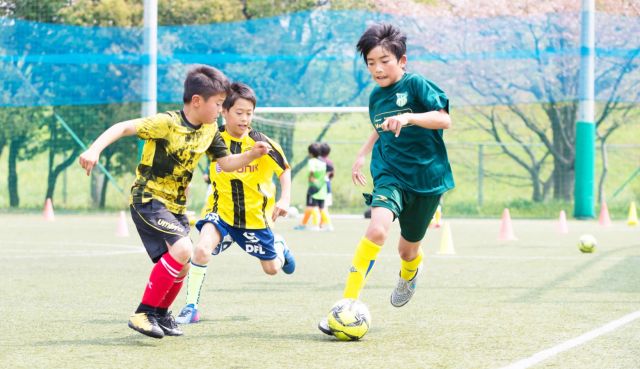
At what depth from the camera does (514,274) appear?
10.9 meters

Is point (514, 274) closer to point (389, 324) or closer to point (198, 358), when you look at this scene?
point (389, 324)

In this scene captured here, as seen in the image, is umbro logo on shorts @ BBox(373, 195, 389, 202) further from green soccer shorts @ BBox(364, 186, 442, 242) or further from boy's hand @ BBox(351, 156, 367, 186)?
boy's hand @ BBox(351, 156, 367, 186)

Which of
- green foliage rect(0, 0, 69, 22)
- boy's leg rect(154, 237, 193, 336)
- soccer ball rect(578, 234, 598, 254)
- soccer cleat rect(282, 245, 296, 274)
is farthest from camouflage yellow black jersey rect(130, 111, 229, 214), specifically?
green foliage rect(0, 0, 69, 22)

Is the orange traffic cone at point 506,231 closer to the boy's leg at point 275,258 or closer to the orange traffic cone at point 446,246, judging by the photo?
the orange traffic cone at point 446,246

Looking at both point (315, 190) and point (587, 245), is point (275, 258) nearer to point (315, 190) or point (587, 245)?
point (587, 245)

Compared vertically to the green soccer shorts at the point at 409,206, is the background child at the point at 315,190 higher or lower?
lower

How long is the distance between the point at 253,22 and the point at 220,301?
2081cm

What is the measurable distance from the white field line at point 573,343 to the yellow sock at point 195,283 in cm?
249

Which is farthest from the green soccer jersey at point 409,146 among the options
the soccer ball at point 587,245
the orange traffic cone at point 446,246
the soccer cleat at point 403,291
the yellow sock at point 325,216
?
the yellow sock at point 325,216

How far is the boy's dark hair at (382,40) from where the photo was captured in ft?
22.1

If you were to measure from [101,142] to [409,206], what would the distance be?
2.12 m

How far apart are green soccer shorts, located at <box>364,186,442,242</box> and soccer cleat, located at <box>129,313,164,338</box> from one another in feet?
4.83

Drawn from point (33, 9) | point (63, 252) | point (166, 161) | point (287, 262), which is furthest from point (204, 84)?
point (33, 9)

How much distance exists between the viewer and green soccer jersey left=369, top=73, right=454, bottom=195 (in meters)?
6.86
